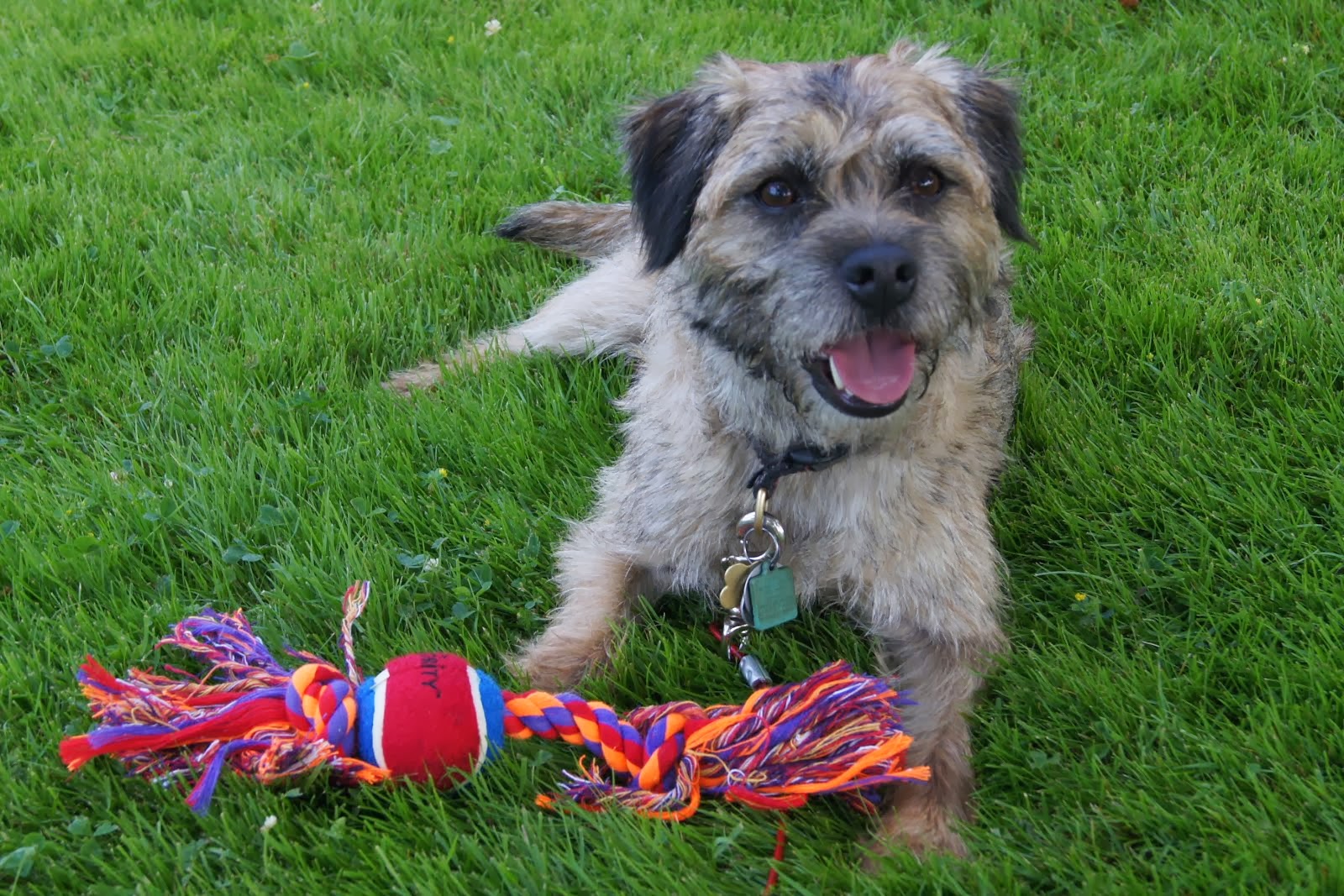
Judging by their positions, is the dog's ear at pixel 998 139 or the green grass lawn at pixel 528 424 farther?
the dog's ear at pixel 998 139

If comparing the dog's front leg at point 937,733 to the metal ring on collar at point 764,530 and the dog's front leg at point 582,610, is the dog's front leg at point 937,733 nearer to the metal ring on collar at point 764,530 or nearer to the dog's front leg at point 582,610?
the metal ring on collar at point 764,530

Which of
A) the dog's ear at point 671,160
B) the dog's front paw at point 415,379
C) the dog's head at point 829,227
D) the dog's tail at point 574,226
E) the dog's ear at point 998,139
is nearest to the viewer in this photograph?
the dog's head at point 829,227

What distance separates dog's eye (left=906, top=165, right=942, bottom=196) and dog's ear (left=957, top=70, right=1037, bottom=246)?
10.8 inches

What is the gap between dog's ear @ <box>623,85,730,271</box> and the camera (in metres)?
2.86

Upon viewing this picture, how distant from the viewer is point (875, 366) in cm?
264

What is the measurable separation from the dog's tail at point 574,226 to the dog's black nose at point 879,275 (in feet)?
6.86

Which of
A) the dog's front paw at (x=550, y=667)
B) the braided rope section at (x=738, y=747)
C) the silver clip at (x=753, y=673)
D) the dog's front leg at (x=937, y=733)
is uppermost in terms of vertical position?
the braided rope section at (x=738, y=747)

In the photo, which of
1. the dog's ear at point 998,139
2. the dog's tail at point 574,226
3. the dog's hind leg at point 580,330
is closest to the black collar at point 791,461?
the dog's ear at point 998,139

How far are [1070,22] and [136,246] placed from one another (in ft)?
14.2

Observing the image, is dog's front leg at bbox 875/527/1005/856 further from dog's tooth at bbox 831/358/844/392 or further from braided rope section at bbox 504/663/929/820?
dog's tooth at bbox 831/358/844/392

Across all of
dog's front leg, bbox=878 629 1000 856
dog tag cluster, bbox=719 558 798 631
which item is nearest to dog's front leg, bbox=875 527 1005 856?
dog's front leg, bbox=878 629 1000 856

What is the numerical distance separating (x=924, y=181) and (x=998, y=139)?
1.61ft

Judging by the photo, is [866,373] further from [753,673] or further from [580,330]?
[580,330]

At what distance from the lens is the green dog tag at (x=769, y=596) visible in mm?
2848
